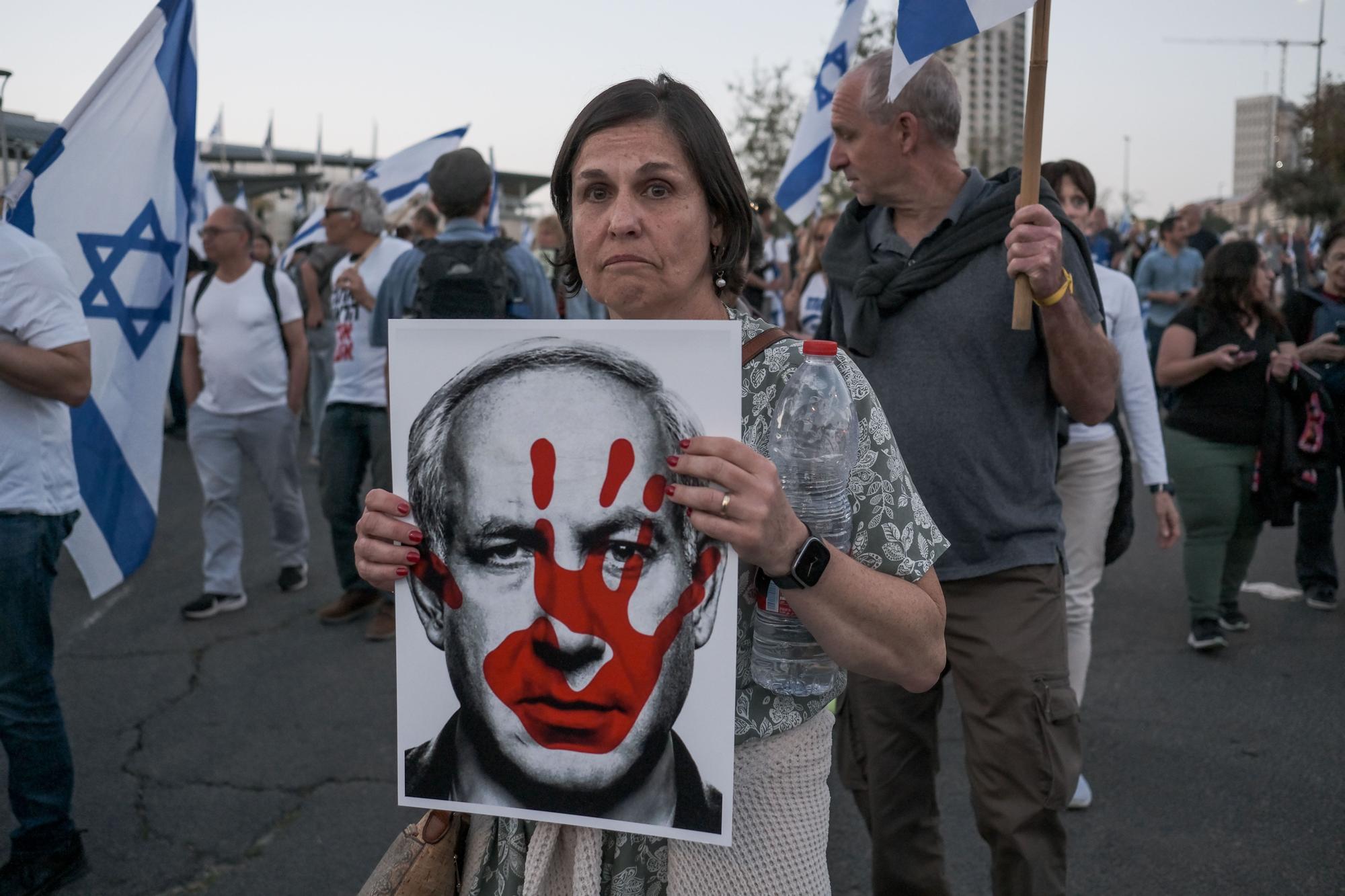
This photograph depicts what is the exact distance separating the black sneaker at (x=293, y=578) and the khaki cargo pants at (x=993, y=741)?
4553 millimetres

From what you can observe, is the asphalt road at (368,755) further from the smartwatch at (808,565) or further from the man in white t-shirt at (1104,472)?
the smartwatch at (808,565)

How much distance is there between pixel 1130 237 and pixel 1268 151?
1955cm

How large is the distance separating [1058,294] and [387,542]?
1548 mm

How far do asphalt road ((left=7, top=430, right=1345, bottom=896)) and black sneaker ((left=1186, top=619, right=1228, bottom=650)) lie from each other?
0.08 metres

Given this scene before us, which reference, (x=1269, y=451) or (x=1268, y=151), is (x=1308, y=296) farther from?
(x=1268, y=151)

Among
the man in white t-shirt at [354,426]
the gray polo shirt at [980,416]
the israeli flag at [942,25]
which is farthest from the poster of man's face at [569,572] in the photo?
the man in white t-shirt at [354,426]

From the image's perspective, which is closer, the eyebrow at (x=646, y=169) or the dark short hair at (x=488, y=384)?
the dark short hair at (x=488, y=384)

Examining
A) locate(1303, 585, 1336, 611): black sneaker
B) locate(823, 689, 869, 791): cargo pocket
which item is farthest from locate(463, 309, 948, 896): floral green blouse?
locate(1303, 585, 1336, 611): black sneaker

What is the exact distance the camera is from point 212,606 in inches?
238

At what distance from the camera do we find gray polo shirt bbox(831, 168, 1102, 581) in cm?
257

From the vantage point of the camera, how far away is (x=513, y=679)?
4.83ft

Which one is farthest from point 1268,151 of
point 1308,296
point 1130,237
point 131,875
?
point 131,875

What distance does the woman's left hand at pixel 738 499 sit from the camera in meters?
1.31

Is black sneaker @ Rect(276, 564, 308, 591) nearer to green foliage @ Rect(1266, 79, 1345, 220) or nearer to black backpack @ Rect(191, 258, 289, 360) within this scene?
black backpack @ Rect(191, 258, 289, 360)
